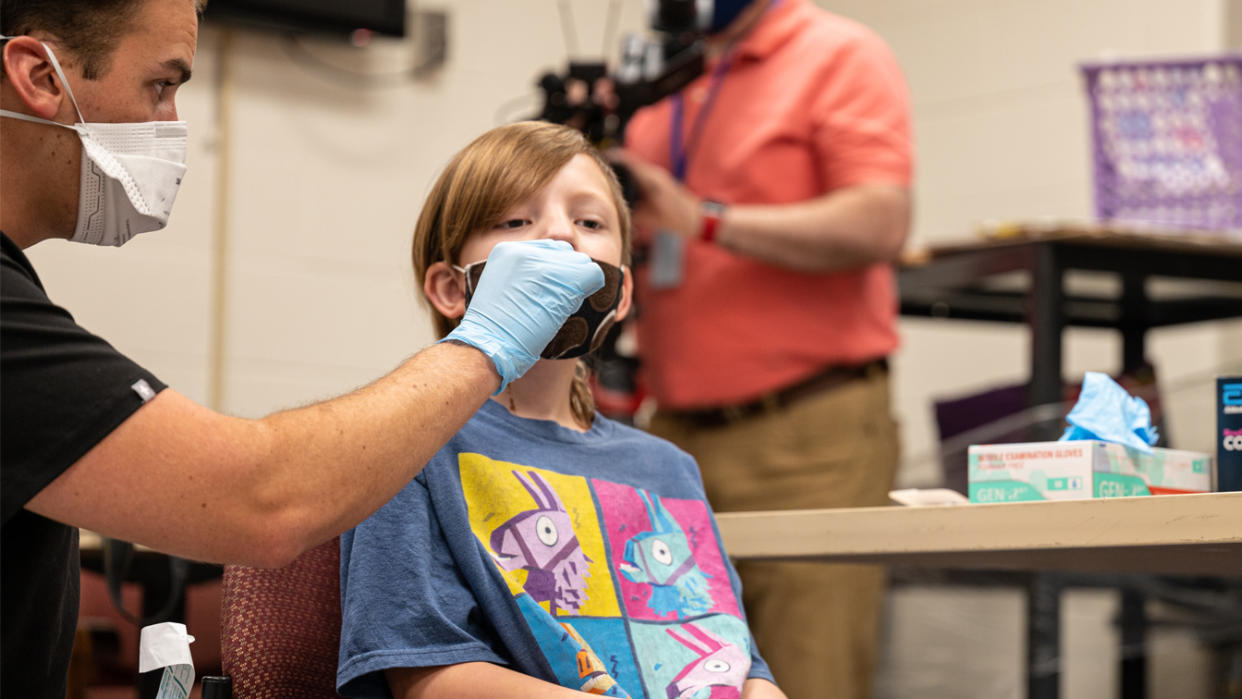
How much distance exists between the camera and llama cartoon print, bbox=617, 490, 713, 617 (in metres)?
1.34

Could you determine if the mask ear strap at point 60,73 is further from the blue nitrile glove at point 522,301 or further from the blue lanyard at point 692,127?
the blue lanyard at point 692,127

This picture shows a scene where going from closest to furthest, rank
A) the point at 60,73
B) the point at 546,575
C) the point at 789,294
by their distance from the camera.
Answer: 1. the point at 60,73
2. the point at 546,575
3. the point at 789,294

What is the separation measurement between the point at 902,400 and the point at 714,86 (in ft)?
7.28

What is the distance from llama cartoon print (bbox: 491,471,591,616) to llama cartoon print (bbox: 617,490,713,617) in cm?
7

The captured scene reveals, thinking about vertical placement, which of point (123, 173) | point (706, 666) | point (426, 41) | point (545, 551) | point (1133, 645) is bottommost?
point (1133, 645)

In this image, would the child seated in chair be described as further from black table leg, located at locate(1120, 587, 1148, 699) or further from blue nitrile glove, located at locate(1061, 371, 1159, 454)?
black table leg, located at locate(1120, 587, 1148, 699)

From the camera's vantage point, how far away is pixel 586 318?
1.33m

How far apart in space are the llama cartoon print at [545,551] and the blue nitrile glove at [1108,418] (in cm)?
50

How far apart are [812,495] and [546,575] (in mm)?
1215

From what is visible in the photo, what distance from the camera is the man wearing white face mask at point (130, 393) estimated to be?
0.98 metres

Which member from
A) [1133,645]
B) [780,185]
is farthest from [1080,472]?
[1133,645]

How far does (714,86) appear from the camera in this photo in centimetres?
262

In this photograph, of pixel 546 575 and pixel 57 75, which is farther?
pixel 546 575

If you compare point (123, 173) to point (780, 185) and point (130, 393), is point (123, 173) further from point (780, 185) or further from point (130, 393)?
point (780, 185)
